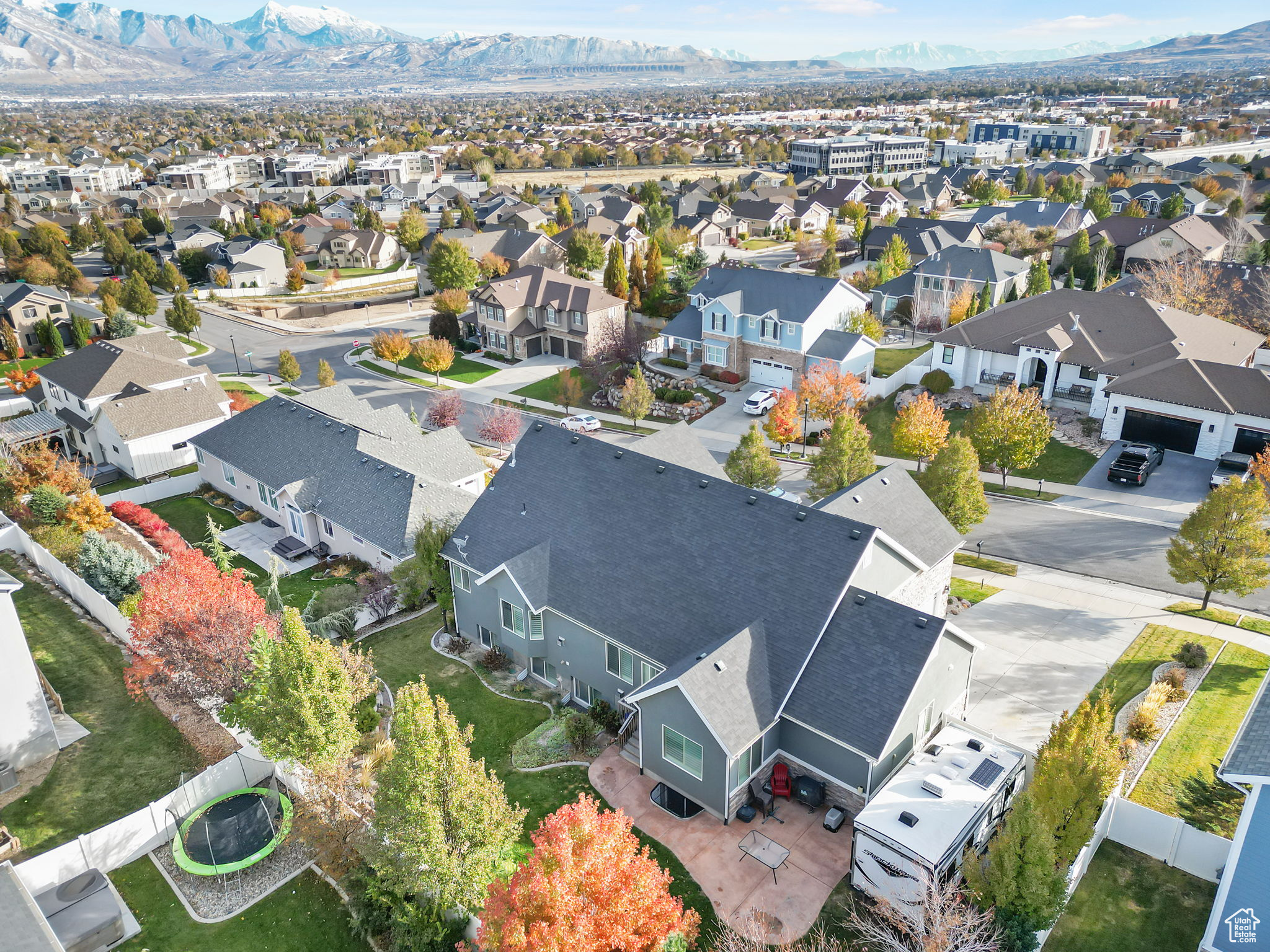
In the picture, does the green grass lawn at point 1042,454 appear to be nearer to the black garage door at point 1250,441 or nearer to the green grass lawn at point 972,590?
the black garage door at point 1250,441

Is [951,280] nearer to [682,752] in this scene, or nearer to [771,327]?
[771,327]

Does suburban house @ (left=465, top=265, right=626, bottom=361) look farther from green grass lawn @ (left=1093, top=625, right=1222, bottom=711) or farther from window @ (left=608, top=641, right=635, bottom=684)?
green grass lawn @ (left=1093, top=625, right=1222, bottom=711)

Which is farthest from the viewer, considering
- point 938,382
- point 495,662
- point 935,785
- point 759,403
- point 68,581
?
point 759,403

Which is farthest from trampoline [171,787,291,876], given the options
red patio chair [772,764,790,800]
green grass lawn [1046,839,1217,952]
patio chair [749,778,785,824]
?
green grass lawn [1046,839,1217,952]

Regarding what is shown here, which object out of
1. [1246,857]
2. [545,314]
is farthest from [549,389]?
[1246,857]

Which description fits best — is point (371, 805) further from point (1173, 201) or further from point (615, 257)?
point (1173, 201)
